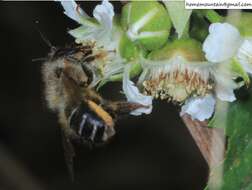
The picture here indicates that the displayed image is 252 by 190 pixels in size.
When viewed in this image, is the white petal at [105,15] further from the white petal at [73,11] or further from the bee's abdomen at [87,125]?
the bee's abdomen at [87,125]

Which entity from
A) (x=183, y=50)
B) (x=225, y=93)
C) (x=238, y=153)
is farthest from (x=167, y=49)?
(x=238, y=153)

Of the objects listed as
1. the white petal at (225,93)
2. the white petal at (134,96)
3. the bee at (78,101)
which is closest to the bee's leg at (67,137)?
the bee at (78,101)

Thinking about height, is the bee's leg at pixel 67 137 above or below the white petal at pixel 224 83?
below

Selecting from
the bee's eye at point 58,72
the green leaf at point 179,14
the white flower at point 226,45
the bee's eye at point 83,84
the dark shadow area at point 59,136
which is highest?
the green leaf at point 179,14

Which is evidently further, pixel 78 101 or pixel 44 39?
pixel 44 39

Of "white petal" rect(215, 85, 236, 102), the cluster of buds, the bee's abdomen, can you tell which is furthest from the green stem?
the bee's abdomen

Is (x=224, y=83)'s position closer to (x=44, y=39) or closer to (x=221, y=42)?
(x=221, y=42)
